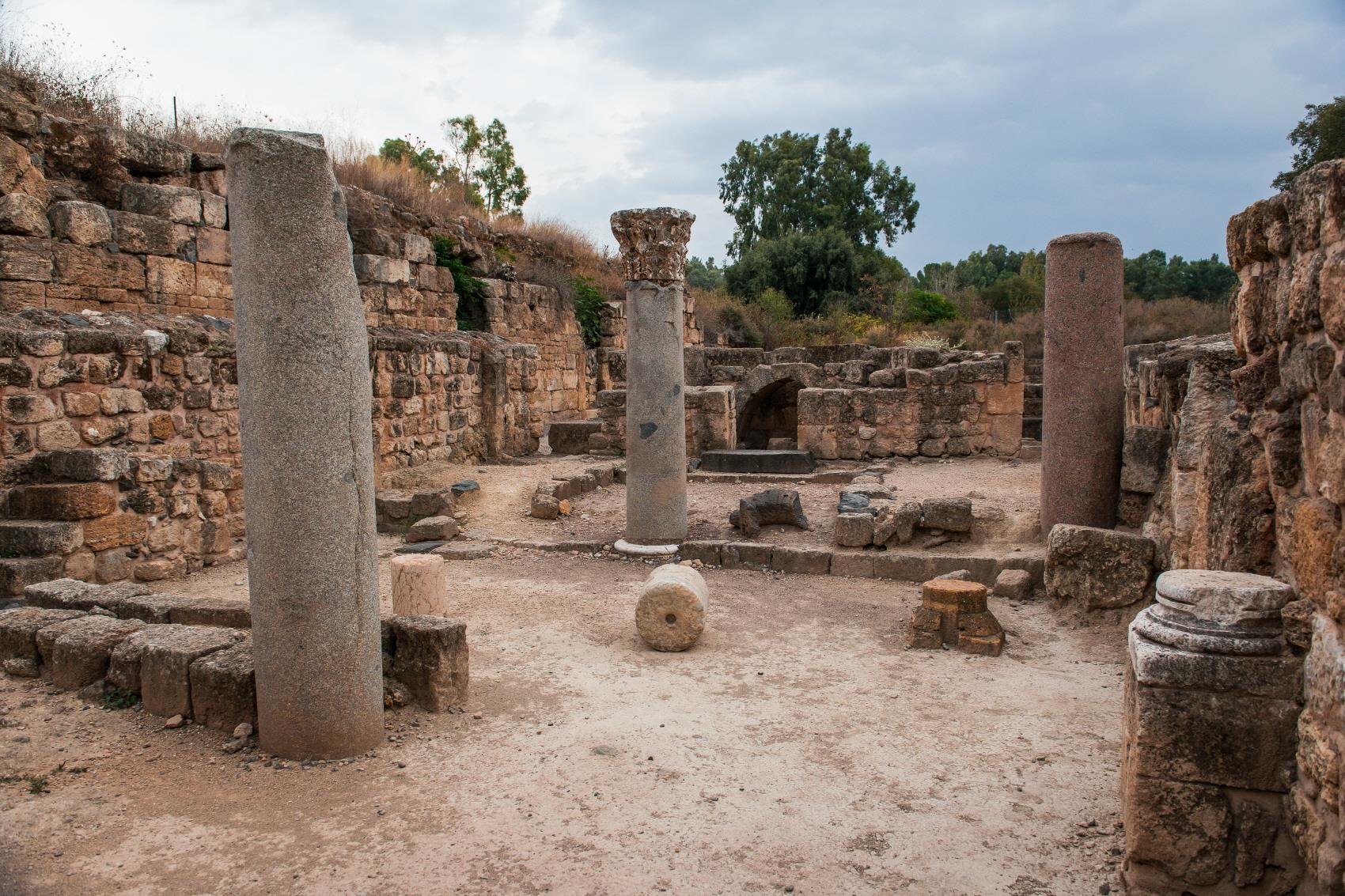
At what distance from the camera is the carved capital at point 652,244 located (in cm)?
877

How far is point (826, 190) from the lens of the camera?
42.2 meters

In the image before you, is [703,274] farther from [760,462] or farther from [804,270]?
[760,462]

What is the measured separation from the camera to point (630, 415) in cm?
904

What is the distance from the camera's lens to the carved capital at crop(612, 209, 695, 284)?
877cm

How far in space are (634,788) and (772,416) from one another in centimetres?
1413

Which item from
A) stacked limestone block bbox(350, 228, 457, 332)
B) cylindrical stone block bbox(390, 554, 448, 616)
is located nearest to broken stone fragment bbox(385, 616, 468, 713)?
cylindrical stone block bbox(390, 554, 448, 616)

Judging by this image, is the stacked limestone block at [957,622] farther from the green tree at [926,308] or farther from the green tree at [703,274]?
the green tree at [703,274]

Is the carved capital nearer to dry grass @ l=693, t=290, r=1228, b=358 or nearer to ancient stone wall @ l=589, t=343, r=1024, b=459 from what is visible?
ancient stone wall @ l=589, t=343, r=1024, b=459

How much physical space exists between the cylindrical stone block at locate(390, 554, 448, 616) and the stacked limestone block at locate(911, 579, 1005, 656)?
3301mm

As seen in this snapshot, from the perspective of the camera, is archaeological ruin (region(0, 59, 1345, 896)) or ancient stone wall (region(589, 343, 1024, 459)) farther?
ancient stone wall (region(589, 343, 1024, 459))

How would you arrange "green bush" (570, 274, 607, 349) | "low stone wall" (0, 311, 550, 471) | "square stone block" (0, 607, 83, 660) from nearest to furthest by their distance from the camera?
"square stone block" (0, 607, 83, 660) → "low stone wall" (0, 311, 550, 471) → "green bush" (570, 274, 607, 349)

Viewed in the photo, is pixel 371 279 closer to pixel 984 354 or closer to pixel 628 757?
pixel 984 354

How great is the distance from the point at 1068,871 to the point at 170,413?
Result: 7.99 meters

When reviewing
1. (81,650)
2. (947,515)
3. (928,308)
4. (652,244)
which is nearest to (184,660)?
(81,650)
